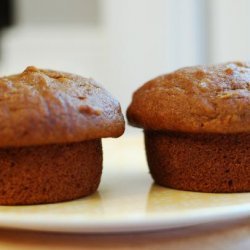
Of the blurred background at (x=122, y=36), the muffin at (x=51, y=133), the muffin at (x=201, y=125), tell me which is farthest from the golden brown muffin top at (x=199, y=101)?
the blurred background at (x=122, y=36)

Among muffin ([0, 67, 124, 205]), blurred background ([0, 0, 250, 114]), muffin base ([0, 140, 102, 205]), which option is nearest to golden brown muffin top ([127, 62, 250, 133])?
muffin ([0, 67, 124, 205])

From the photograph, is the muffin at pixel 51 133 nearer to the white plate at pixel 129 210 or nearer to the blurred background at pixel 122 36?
the white plate at pixel 129 210

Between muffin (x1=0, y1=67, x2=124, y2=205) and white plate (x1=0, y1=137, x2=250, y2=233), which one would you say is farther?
muffin (x1=0, y1=67, x2=124, y2=205)

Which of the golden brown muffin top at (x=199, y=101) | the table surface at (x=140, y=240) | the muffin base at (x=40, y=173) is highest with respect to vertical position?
the golden brown muffin top at (x=199, y=101)

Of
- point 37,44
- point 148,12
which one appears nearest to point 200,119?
point 148,12

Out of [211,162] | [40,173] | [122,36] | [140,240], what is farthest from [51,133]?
[122,36]

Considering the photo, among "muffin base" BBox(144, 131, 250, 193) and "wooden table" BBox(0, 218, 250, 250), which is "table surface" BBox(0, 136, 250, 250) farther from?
"muffin base" BBox(144, 131, 250, 193)

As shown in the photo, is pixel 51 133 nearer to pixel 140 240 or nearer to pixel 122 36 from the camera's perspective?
pixel 140 240
